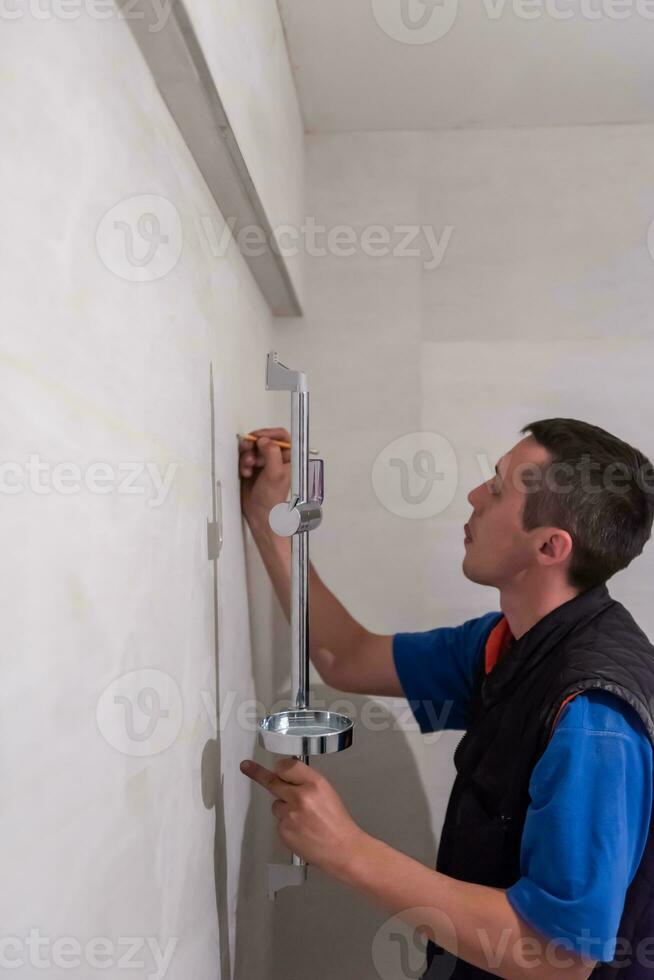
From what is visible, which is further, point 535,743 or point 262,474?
point 262,474

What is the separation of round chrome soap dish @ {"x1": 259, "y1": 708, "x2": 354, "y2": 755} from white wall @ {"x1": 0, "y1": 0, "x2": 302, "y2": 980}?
0.07 metres

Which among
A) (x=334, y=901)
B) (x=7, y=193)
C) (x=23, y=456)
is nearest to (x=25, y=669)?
(x=23, y=456)

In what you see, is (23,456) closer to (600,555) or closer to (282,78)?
(600,555)

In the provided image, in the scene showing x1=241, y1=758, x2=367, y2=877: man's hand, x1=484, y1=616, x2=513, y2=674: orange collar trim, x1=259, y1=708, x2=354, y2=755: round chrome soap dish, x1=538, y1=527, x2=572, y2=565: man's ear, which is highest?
x1=538, y1=527, x2=572, y2=565: man's ear

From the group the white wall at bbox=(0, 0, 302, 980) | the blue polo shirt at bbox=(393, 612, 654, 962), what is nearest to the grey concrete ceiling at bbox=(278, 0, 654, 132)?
the white wall at bbox=(0, 0, 302, 980)

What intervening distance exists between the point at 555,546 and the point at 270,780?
472 millimetres

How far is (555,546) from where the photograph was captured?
110 centimetres

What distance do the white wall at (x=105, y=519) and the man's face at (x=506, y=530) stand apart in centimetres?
38

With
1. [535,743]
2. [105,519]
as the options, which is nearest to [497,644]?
[535,743]

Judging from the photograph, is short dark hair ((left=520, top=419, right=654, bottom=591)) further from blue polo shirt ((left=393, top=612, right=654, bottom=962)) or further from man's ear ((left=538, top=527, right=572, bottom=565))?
blue polo shirt ((left=393, top=612, right=654, bottom=962))

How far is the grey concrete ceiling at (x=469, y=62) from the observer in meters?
1.28

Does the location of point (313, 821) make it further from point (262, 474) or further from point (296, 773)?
point (262, 474)

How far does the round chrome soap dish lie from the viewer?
895mm

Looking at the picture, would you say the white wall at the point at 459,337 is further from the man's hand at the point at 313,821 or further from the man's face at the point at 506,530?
the man's hand at the point at 313,821
